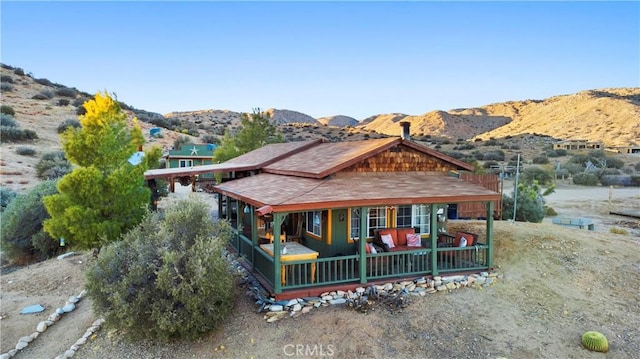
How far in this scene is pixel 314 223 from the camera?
38.9 feet

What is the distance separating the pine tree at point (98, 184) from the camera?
11.4 meters

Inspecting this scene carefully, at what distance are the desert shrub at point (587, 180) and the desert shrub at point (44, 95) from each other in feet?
200

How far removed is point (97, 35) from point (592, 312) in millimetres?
23485

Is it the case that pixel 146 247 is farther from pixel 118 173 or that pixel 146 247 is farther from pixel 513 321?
pixel 513 321

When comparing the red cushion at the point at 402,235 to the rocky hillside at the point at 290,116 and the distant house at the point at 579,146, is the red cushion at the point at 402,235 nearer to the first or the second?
the distant house at the point at 579,146

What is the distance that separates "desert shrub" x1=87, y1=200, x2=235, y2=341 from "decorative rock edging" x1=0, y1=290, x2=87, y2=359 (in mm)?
2641

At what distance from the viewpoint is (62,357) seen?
8.18 metres

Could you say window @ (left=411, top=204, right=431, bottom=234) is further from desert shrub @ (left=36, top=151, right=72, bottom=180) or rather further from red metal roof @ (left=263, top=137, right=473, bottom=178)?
desert shrub @ (left=36, top=151, right=72, bottom=180)

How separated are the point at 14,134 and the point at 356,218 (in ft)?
116

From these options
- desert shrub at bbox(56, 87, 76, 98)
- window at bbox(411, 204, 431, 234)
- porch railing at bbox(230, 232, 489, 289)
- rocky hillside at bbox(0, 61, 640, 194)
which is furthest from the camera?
desert shrub at bbox(56, 87, 76, 98)

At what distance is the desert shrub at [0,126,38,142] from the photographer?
111 ft

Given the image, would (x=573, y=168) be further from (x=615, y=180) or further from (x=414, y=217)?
(x=414, y=217)

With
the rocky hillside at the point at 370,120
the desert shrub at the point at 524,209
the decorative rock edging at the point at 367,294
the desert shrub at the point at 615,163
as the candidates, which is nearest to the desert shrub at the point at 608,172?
the desert shrub at the point at 615,163

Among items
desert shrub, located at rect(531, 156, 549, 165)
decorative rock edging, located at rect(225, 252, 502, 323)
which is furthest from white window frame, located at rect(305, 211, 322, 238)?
desert shrub, located at rect(531, 156, 549, 165)
